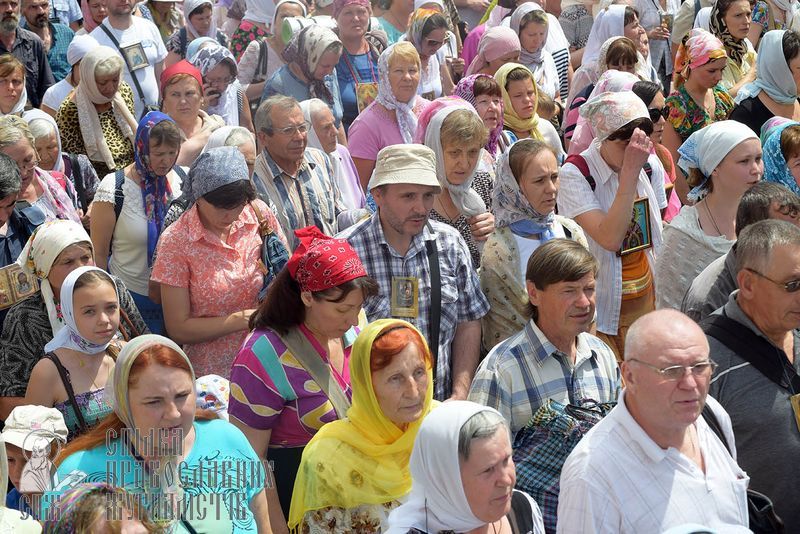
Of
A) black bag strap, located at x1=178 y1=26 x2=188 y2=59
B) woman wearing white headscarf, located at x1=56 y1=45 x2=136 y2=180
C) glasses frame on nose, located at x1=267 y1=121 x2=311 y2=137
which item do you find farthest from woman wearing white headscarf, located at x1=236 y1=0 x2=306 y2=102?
glasses frame on nose, located at x1=267 y1=121 x2=311 y2=137

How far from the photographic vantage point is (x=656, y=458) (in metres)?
3.50

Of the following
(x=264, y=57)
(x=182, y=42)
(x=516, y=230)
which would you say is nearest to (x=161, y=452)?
(x=516, y=230)

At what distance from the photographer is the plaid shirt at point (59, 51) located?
9.95 metres

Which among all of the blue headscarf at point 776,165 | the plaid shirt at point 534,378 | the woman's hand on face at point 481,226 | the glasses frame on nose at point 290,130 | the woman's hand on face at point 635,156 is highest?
the glasses frame on nose at point 290,130

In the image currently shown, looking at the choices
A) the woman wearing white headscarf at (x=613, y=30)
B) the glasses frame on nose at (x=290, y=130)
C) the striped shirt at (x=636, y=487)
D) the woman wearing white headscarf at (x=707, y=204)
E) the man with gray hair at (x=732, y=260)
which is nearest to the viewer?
the striped shirt at (x=636, y=487)

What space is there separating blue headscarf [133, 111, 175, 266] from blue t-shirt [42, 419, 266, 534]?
2.25 m

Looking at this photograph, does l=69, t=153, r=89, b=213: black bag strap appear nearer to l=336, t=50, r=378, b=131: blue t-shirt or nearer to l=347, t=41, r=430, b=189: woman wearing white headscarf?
l=347, t=41, r=430, b=189: woman wearing white headscarf

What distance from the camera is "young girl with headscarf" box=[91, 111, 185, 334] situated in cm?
614

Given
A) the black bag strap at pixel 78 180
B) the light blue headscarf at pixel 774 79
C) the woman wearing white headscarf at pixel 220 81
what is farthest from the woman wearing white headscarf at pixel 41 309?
the light blue headscarf at pixel 774 79

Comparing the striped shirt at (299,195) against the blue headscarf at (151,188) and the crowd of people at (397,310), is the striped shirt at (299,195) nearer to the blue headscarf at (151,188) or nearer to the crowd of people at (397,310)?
the crowd of people at (397,310)

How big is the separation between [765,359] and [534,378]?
859mm

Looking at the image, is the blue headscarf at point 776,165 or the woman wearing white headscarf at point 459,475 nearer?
the woman wearing white headscarf at point 459,475

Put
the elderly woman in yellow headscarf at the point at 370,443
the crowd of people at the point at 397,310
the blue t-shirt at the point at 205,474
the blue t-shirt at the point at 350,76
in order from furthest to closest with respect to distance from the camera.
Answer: the blue t-shirt at the point at 350,76 → the elderly woman in yellow headscarf at the point at 370,443 → the blue t-shirt at the point at 205,474 → the crowd of people at the point at 397,310

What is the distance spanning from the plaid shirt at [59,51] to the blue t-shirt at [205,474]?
21.6 ft
